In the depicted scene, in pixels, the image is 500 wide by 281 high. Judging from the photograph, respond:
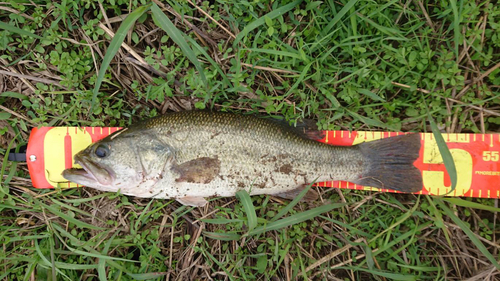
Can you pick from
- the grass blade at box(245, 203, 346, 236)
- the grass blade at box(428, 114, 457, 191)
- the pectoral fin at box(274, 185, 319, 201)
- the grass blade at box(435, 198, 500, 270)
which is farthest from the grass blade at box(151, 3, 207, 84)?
the grass blade at box(435, 198, 500, 270)

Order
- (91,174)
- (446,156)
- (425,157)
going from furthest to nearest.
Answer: (425,157) < (446,156) < (91,174)

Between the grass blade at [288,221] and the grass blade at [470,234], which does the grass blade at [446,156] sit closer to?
the grass blade at [470,234]

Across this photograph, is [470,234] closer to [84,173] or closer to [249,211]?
[249,211]

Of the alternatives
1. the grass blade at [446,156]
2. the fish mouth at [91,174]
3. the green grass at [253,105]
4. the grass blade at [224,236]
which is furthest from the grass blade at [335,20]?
the fish mouth at [91,174]

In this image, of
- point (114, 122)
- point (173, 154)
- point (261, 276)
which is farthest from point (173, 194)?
point (261, 276)

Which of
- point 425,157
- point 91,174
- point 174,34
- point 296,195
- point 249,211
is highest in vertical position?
point 174,34

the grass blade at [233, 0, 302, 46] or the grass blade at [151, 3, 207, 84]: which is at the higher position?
the grass blade at [233, 0, 302, 46]

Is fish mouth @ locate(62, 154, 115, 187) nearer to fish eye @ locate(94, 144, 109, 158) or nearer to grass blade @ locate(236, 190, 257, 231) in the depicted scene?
fish eye @ locate(94, 144, 109, 158)

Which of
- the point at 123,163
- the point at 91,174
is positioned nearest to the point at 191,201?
the point at 123,163

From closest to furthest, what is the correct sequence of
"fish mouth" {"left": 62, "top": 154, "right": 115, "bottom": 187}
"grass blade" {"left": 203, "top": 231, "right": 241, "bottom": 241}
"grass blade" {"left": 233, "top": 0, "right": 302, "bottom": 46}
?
"fish mouth" {"left": 62, "top": 154, "right": 115, "bottom": 187} < "grass blade" {"left": 233, "top": 0, "right": 302, "bottom": 46} < "grass blade" {"left": 203, "top": 231, "right": 241, "bottom": 241}
